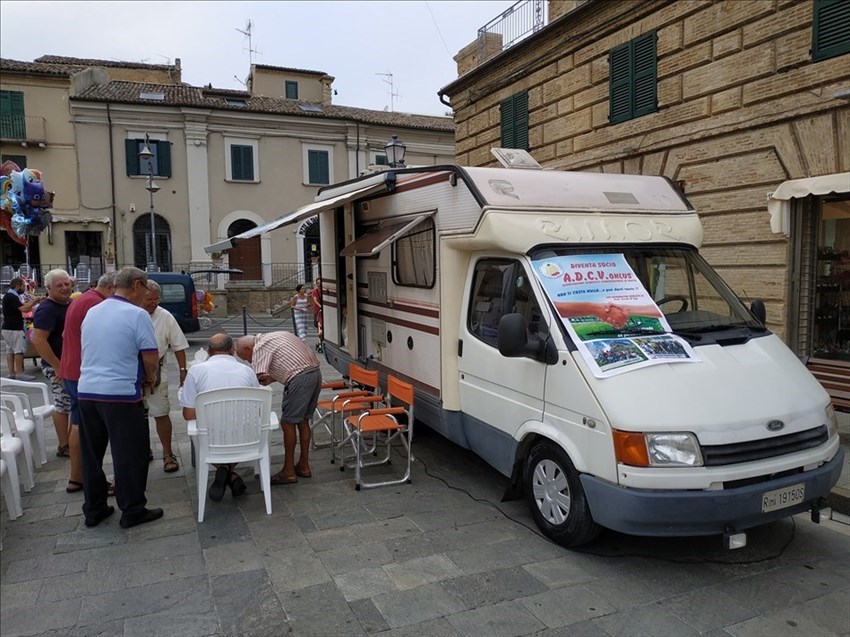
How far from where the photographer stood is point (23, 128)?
25.6 m

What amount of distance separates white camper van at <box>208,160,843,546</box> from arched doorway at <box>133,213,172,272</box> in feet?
78.8

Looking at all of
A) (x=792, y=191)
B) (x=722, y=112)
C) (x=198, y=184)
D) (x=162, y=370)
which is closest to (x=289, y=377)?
(x=162, y=370)

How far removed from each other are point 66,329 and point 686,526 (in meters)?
4.62

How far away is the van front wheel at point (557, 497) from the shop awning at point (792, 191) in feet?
18.8

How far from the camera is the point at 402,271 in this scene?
6.29m

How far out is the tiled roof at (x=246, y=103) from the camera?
26797 mm

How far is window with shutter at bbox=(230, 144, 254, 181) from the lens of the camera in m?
28.2

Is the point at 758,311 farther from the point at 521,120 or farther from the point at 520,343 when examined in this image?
the point at 521,120

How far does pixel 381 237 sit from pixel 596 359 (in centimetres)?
294

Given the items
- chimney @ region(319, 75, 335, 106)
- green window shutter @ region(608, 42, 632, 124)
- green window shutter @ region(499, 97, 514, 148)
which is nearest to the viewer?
green window shutter @ region(608, 42, 632, 124)

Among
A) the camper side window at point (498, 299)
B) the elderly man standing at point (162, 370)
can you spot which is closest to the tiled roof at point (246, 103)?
the elderly man standing at point (162, 370)

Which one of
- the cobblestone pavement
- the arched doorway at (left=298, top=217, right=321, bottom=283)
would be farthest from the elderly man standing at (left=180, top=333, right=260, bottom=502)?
the arched doorway at (left=298, top=217, right=321, bottom=283)

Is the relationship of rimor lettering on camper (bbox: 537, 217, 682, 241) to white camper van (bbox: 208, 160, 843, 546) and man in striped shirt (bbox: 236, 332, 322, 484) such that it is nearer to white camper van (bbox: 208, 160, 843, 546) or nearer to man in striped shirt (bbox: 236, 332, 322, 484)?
white camper van (bbox: 208, 160, 843, 546)

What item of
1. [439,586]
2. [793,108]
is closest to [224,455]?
[439,586]
